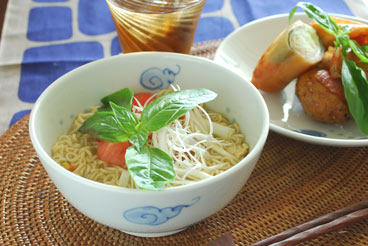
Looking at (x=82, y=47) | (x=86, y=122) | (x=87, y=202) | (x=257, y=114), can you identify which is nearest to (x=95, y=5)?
(x=82, y=47)

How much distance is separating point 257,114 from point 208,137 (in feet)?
0.43

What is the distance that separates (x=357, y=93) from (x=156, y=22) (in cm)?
61

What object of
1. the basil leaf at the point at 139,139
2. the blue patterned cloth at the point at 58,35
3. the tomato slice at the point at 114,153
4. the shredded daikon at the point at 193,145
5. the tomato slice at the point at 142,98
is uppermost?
the basil leaf at the point at 139,139

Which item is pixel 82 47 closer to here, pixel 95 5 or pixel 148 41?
pixel 95 5

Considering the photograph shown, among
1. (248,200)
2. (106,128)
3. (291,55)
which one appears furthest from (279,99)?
(106,128)

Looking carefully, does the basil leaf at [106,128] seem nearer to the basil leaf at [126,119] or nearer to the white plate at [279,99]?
the basil leaf at [126,119]

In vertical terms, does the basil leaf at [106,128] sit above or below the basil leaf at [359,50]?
below

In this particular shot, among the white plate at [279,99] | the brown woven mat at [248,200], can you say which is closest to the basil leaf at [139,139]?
the brown woven mat at [248,200]

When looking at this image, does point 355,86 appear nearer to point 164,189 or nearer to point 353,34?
point 353,34

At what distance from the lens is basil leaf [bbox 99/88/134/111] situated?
1.10 m

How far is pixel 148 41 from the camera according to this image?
4.47 ft

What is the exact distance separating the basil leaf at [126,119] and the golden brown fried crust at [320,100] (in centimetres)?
59

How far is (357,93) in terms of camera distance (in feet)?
4.00

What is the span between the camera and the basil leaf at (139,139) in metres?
0.93
